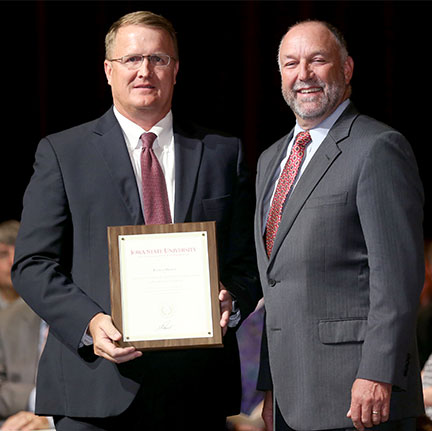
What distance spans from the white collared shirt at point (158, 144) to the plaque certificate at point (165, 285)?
0.66 ft

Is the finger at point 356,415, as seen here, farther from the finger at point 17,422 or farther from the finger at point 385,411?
the finger at point 17,422

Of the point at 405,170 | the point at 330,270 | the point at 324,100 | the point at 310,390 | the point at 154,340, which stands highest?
the point at 324,100

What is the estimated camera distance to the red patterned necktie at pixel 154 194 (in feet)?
7.26

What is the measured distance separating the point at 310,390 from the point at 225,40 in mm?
2631

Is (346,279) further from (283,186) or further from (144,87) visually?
(144,87)

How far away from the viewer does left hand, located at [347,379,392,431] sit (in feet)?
6.57

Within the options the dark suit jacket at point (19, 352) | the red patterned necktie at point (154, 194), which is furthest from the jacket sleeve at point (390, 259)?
the dark suit jacket at point (19, 352)

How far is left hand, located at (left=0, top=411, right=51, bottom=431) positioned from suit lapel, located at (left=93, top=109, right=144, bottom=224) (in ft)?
5.38

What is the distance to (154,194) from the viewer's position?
7.28 feet

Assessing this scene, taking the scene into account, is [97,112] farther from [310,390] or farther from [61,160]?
[310,390]

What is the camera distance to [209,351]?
2248 millimetres

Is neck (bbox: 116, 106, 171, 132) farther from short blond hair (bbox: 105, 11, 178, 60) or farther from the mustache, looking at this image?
the mustache

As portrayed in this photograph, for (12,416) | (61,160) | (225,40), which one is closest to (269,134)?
(225,40)

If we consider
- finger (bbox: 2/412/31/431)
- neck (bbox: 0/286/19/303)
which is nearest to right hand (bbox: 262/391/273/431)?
finger (bbox: 2/412/31/431)
